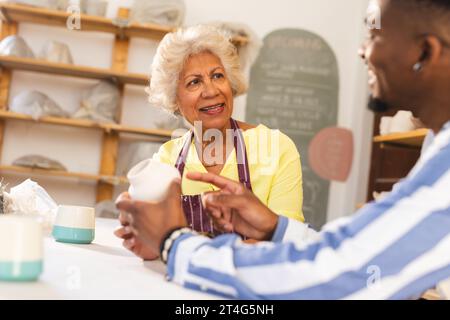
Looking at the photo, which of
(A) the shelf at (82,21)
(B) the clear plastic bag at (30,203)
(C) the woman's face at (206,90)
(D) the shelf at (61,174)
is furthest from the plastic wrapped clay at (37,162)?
(B) the clear plastic bag at (30,203)

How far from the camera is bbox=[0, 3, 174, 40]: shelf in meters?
3.83

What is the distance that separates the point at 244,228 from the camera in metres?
1.11

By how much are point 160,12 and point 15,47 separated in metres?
0.94

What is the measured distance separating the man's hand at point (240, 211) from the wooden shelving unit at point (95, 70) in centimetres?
279

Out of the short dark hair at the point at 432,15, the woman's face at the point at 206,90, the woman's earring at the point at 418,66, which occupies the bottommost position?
the woman's face at the point at 206,90

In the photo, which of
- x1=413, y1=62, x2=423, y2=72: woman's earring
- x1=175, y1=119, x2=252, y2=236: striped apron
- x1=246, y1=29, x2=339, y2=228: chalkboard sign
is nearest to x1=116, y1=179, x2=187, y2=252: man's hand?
x1=413, y1=62, x2=423, y2=72: woman's earring

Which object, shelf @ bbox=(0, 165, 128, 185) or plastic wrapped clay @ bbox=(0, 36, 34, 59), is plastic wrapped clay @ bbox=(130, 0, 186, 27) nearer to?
plastic wrapped clay @ bbox=(0, 36, 34, 59)

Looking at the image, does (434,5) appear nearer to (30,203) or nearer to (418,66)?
(418,66)

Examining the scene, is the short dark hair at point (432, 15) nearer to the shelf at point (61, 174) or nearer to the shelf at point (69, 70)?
the shelf at point (61, 174)

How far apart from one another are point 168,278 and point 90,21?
3359 millimetres

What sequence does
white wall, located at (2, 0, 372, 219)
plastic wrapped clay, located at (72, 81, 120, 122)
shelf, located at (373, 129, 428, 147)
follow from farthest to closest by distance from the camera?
white wall, located at (2, 0, 372, 219), plastic wrapped clay, located at (72, 81, 120, 122), shelf, located at (373, 129, 428, 147)

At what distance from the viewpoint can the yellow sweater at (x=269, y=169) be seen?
5.91ft

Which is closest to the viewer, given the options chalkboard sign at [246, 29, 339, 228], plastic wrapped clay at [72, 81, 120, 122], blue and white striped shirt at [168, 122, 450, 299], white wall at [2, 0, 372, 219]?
blue and white striped shirt at [168, 122, 450, 299]

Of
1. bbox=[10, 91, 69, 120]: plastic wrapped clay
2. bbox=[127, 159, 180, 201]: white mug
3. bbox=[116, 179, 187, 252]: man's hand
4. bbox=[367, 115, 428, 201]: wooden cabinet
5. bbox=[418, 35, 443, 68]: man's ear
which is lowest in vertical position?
bbox=[367, 115, 428, 201]: wooden cabinet
